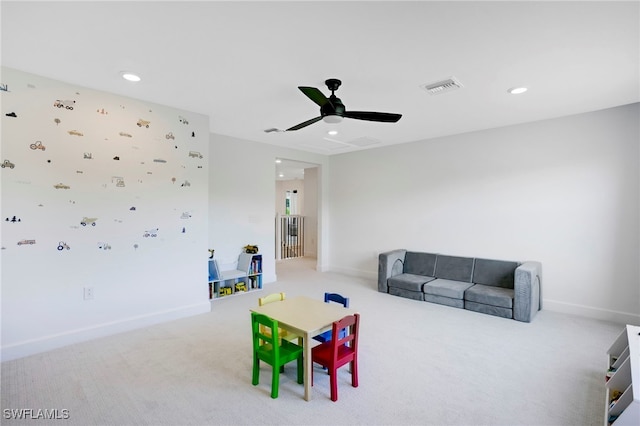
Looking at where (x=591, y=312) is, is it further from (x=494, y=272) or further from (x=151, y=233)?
(x=151, y=233)

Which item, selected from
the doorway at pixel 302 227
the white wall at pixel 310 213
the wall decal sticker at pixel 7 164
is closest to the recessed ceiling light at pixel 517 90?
the wall decal sticker at pixel 7 164

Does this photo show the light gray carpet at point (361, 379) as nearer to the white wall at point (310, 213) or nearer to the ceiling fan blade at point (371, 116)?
the ceiling fan blade at point (371, 116)

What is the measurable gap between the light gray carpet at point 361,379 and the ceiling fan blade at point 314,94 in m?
2.43

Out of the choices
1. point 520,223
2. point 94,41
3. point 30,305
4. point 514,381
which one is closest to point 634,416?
point 514,381

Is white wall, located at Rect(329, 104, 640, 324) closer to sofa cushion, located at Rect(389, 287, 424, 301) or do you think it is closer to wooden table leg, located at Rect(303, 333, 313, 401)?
sofa cushion, located at Rect(389, 287, 424, 301)

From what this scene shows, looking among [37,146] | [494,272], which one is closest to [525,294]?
[494,272]

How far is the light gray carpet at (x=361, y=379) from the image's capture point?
2.19 meters

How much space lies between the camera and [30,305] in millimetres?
2977

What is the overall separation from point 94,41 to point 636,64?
4.51 meters

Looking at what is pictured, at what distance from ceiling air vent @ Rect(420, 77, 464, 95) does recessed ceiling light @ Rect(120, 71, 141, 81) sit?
2.86 m

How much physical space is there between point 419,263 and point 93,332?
4.76m

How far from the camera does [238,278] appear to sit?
214 inches

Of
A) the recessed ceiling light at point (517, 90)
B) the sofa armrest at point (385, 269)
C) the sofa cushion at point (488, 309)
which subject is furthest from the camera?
the sofa armrest at point (385, 269)

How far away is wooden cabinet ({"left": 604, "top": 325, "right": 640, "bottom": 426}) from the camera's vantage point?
5.03 feet
